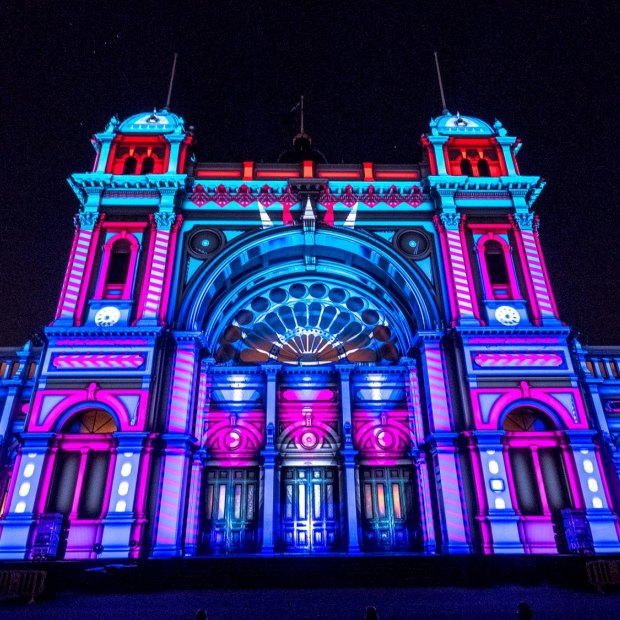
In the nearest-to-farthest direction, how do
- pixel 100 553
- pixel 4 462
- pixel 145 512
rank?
1. pixel 100 553
2. pixel 145 512
3. pixel 4 462

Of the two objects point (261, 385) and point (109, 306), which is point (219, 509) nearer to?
point (261, 385)

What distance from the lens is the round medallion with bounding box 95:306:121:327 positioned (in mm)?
17219

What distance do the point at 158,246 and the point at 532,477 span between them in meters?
15.8

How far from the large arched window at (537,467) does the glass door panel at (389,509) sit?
4.33 meters

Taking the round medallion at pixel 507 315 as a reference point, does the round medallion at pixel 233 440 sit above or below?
below

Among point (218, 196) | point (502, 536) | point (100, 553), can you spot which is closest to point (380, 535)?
point (502, 536)

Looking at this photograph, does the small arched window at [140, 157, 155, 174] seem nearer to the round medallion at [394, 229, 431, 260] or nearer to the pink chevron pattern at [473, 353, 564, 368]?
the round medallion at [394, 229, 431, 260]

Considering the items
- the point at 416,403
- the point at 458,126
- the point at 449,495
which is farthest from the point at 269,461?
the point at 458,126

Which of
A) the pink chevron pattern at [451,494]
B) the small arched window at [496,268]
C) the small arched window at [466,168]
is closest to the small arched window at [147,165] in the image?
the small arched window at [466,168]

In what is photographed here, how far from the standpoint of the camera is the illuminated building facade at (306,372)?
49.4ft

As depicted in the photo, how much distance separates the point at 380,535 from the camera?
1777 centimetres

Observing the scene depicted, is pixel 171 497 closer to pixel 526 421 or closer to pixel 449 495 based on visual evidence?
pixel 449 495

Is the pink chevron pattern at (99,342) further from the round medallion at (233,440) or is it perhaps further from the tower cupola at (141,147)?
the tower cupola at (141,147)

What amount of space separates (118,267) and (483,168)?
16143 mm
